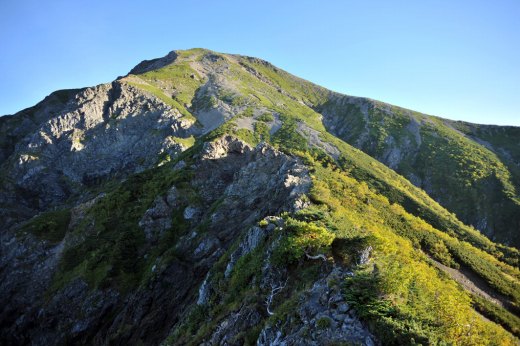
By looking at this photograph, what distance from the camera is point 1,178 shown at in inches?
3812

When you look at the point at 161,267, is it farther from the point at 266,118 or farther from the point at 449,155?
the point at 449,155

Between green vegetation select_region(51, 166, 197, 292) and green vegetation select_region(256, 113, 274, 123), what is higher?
green vegetation select_region(256, 113, 274, 123)

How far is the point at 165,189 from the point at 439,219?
46903 millimetres

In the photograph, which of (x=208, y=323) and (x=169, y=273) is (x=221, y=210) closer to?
(x=169, y=273)

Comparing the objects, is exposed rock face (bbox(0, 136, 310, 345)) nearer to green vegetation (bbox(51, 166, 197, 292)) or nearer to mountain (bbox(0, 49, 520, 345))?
mountain (bbox(0, 49, 520, 345))

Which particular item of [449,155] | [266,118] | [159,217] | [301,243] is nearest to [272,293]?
[301,243]

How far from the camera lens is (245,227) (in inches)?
1533

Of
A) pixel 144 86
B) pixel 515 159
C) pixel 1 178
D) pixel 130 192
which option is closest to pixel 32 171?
pixel 1 178

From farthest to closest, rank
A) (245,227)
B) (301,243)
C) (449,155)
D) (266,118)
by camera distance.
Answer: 1. (266,118)
2. (449,155)
3. (245,227)
4. (301,243)

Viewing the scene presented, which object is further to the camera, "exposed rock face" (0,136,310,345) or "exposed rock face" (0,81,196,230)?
"exposed rock face" (0,81,196,230)

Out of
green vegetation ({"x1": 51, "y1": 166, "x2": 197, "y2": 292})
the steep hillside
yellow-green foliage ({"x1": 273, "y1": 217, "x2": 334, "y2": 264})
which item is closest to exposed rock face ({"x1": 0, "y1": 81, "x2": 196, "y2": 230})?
green vegetation ({"x1": 51, "y1": 166, "x2": 197, "y2": 292})

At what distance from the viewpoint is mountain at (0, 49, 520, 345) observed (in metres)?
16.4

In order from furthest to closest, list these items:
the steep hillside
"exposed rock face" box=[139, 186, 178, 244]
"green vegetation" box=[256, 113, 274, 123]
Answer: "green vegetation" box=[256, 113, 274, 123] < the steep hillside < "exposed rock face" box=[139, 186, 178, 244]

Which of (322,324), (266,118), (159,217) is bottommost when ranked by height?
(159,217)
